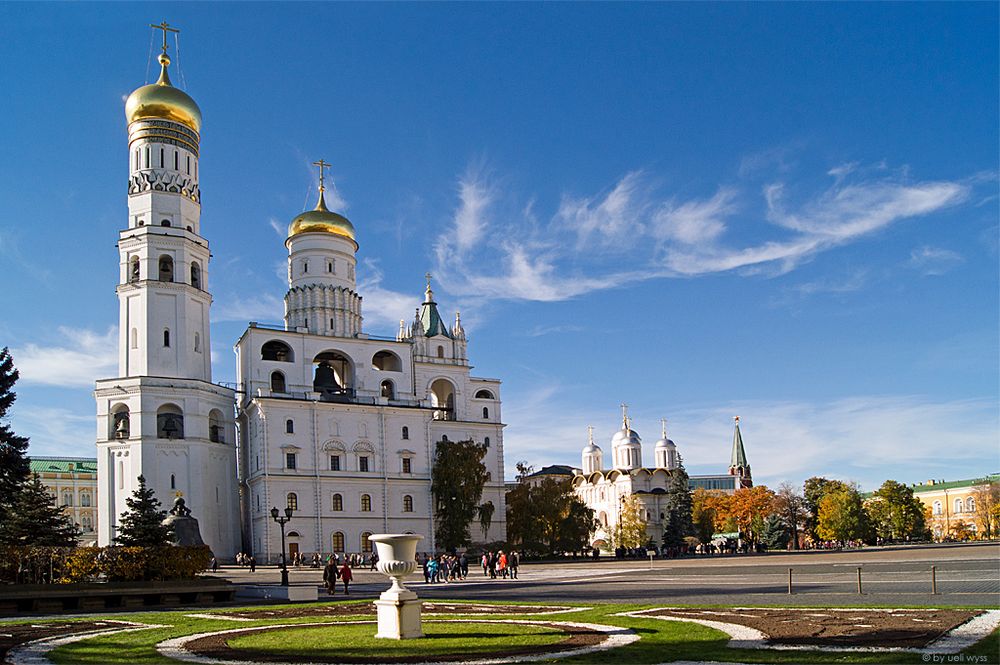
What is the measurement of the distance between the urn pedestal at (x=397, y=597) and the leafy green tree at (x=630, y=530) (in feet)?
258

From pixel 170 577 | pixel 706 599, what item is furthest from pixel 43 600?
pixel 706 599

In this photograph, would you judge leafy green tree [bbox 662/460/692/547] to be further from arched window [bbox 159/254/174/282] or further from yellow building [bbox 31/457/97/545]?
yellow building [bbox 31/457/97/545]

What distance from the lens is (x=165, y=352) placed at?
197ft

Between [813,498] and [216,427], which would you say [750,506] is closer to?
[813,498]

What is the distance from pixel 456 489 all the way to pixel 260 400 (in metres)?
15.2

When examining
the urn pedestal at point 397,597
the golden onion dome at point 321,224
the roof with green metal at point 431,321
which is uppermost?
the golden onion dome at point 321,224

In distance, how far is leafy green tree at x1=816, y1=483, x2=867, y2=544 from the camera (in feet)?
293

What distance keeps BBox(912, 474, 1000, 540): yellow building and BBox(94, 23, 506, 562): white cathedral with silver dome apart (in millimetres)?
91731

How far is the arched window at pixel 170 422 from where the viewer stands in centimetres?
5891

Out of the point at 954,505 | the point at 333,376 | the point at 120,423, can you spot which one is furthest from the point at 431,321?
the point at 954,505

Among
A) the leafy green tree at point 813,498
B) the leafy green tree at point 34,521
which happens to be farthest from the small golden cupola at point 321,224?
the leafy green tree at point 813,498

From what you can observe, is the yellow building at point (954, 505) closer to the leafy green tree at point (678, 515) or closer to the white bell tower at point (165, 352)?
the leafy green tree at point (678, 515)

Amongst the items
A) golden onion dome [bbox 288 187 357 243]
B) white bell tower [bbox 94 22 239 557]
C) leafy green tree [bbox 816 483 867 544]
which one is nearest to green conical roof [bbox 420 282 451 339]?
golden onion dome [bbox 288 187 357 243]

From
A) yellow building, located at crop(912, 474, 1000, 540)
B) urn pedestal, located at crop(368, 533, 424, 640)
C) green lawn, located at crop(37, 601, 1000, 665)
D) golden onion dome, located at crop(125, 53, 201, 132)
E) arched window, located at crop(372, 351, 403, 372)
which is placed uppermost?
golden onion dome, located at crop(125, 53, 201, 132)
